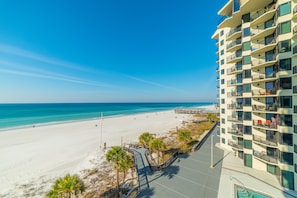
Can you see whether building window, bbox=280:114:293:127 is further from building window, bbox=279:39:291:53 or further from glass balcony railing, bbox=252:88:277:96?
building window, bbox=279:39:291:53

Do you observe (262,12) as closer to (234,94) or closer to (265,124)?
(234,94)

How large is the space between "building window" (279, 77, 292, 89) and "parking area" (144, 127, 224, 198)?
39.8ft

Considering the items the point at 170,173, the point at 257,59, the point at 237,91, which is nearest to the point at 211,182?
the point at 170,173

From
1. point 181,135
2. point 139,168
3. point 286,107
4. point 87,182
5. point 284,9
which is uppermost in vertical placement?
point 284,9

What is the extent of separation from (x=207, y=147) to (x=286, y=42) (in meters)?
19.9

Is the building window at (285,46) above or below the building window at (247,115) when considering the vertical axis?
above

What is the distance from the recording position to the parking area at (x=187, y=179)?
14.8 meters

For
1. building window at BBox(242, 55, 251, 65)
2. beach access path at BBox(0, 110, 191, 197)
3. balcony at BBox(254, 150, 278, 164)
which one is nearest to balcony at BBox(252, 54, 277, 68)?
building window at BBox(242, 55, 251, 65)

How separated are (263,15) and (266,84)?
8268 mm

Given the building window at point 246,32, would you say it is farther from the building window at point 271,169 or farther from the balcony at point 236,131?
the building window at point 271,169

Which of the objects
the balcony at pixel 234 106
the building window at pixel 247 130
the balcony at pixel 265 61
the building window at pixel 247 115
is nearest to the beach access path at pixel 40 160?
the building window at pixel 247 130

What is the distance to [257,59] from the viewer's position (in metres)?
19.8

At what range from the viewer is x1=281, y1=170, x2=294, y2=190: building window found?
1527cm

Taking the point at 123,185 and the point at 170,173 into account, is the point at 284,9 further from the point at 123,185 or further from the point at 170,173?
the point at 123,185
